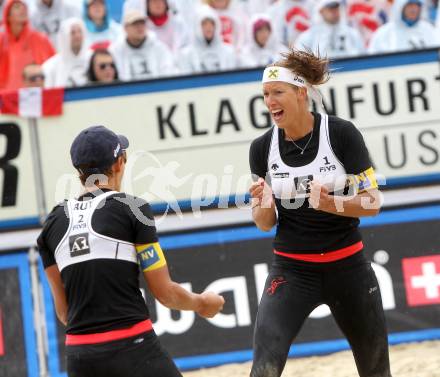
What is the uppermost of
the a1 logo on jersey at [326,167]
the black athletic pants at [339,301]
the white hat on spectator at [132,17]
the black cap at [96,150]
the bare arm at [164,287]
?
the white hat on spectator at [132,17]

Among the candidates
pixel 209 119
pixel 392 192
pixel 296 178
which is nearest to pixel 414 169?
pixel 392 192

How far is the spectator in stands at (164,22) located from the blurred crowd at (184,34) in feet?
0.04

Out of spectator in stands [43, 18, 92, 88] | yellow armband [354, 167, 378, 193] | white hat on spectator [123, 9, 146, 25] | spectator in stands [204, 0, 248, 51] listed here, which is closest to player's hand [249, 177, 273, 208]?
yellow armband [354, 167, 378, 193]

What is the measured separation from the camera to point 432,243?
288 inches

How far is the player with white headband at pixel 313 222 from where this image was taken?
462 centimetres

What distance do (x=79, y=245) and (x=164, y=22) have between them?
703 centimetres

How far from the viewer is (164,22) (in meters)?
10.3

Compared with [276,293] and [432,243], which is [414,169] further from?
[276,293]

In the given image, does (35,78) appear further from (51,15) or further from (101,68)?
(51,15)

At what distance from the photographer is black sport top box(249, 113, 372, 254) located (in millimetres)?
4605

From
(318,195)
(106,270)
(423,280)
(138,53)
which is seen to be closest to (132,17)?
(138,53)

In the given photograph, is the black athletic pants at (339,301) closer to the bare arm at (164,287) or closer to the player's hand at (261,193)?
the player's hand at (261,193)

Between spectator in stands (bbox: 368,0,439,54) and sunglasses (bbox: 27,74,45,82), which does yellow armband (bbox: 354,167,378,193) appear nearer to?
sunglasses (bbox: 27,74,45,82)

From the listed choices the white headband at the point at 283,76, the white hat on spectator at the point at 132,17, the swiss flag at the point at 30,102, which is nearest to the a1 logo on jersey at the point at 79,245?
the white headband at the point at 283,76
